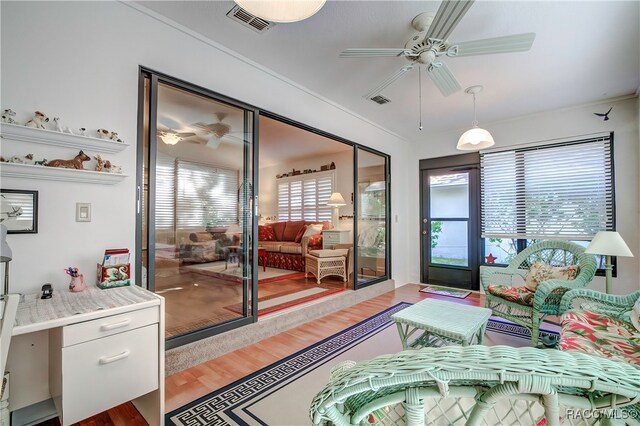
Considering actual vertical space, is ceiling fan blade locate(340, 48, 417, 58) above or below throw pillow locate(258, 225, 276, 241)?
above

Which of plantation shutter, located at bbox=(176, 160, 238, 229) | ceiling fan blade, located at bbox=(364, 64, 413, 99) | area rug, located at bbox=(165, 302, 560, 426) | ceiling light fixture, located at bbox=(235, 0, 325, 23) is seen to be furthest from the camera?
plantation shutter, located at bbox=(176, 160, 238, 229)

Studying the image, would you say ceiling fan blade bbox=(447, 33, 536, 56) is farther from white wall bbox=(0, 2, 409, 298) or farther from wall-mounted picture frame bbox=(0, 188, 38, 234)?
wall-mounted picture frame bbox=(0, 188, 38, 234)

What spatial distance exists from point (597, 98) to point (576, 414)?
4.68m

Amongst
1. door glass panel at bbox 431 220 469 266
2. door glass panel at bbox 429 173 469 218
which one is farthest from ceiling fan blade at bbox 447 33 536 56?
door glass panel at bbox 431 220 469 266

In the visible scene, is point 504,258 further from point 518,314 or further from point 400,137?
point 400,137

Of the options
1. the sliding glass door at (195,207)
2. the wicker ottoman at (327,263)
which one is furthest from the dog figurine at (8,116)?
the wicker ottoman at (327,263)

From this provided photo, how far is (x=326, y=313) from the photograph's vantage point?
135 inches

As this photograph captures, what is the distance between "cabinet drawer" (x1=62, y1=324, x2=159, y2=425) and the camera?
4.12 ft

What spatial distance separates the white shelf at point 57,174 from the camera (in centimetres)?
148

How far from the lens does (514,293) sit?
8.66 ft

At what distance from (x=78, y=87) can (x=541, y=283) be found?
3.81 metres

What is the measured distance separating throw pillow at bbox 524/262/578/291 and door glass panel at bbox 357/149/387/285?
6.98 feet

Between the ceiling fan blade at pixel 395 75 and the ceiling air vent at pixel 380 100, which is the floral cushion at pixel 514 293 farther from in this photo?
the ceiling air vent at pixel 380 100

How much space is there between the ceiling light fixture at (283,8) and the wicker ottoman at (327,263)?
12.3 ft
